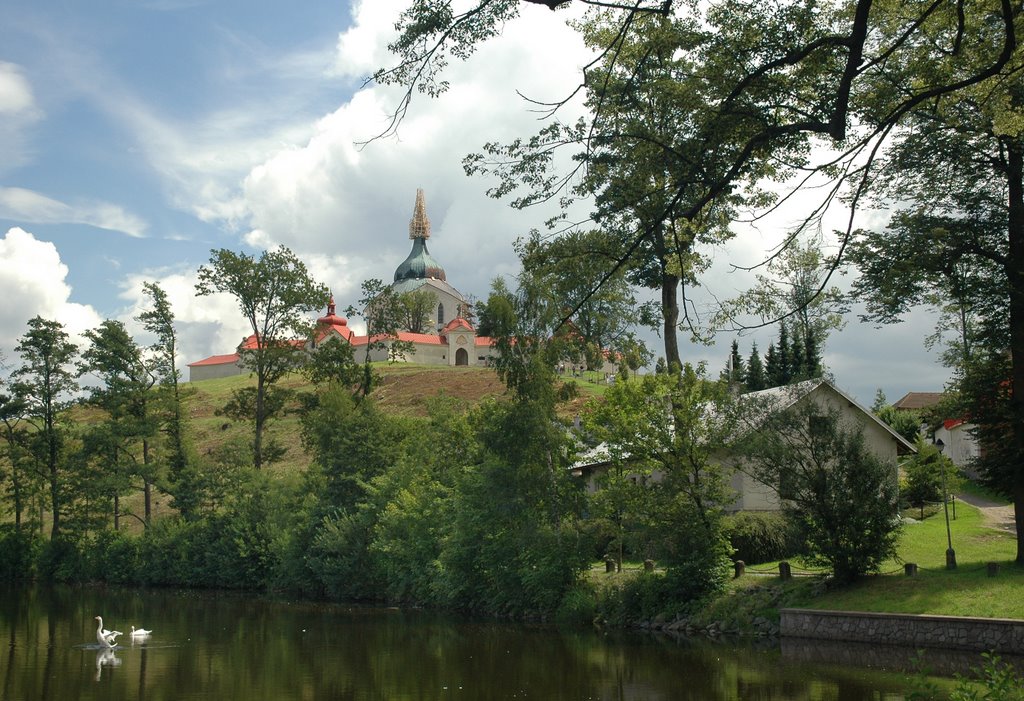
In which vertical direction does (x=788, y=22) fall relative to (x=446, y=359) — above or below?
below

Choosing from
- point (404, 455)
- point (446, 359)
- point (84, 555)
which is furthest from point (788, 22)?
point (446, 359)

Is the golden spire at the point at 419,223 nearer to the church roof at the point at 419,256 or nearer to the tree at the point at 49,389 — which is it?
the church roof at the point at 419,256

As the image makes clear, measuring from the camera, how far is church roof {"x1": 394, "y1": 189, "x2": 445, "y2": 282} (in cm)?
12975

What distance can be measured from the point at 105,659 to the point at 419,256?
110 meters

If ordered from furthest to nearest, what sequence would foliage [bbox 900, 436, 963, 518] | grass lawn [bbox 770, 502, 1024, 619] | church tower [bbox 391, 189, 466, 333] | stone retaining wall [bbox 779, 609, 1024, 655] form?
1. church tower [bbox 391, 189, 466, 333]
2. foliage [bbox 900, 436, 963, 518]
3. grass lawn [bbox 770, 502, 1024, 619]
4. stone retaining wall [bbox 779, 609, 1024, 655]

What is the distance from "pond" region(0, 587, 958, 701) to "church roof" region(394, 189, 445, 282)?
9767 centimetres

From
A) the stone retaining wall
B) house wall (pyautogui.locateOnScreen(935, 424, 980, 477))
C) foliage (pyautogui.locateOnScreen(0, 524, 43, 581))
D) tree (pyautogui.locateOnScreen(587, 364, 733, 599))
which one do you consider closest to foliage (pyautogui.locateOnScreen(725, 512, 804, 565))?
tree (pyautogui.locateOnScreen(587, 364, 733, 599))

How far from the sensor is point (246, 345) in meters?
55.4

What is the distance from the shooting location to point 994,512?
38.1 meters

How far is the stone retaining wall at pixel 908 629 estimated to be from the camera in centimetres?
1969

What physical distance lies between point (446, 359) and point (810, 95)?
100169mm

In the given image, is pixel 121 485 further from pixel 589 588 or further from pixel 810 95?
pixel 810 95

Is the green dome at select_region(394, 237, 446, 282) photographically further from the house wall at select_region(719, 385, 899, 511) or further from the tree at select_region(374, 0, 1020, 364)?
the tree at select_region(374, 0, 1020, 364)

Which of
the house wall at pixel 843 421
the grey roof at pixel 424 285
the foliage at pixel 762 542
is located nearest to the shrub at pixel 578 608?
the foliage at pixel 762 542
